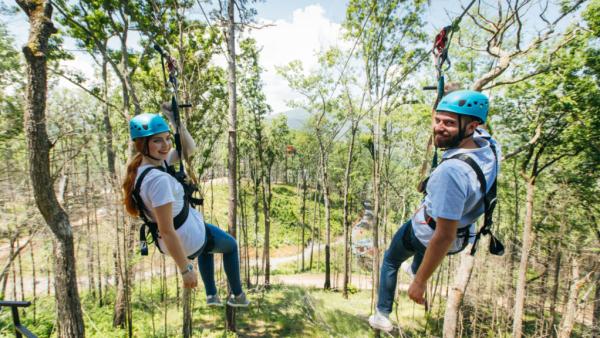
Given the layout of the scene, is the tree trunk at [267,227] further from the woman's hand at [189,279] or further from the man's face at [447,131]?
the man's face at [447,131]

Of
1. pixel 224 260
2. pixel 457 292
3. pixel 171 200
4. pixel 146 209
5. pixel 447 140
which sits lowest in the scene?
pixel 457 292

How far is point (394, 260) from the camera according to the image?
9.75 ft

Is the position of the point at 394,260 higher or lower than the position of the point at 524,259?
higher

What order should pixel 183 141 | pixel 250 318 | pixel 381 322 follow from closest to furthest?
pixel 381 322 < pixel 183 141 < pixel 250 318

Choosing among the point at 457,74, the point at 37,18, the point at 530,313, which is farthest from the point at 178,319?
the point at 530,313

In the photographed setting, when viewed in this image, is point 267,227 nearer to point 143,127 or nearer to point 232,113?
point 232,113

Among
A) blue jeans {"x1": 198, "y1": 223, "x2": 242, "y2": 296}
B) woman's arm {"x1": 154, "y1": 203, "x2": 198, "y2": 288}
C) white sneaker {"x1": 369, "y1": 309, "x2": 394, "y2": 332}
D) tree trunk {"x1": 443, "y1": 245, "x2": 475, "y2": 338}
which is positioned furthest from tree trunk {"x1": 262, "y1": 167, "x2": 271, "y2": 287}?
woman's arm {"x1": 154, "y1": 203, "x2": 198, "y2": 288}

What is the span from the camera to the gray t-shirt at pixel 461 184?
1.80 metres

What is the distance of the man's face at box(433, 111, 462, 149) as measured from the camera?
2.08 m

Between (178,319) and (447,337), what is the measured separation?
10842 mm

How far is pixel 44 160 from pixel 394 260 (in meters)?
5.47

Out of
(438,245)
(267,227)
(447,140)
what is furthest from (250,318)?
(447,140)

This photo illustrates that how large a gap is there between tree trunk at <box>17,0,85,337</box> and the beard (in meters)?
5.43

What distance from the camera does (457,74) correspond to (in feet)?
40.6
